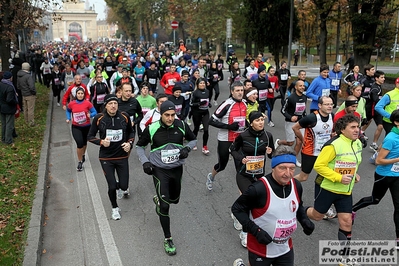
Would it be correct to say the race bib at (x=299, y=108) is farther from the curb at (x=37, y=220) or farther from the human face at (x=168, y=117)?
the curb at (x=37, y=220)

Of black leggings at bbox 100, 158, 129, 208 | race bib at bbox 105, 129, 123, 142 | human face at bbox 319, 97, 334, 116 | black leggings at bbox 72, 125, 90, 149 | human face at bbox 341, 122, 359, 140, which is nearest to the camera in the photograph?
human face at bbox 341, 122, 359, 140

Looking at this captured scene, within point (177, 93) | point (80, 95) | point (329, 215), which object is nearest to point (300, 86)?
point (177, 93)

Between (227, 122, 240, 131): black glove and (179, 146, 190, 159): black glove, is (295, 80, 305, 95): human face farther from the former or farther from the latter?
(179, 146, 190, 159): black glove

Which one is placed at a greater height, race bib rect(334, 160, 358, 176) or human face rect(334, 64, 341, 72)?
human face rect(334, 64, 341, 72)

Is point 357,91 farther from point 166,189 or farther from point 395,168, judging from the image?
point 166,189

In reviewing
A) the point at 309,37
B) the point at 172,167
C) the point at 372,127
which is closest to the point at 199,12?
the point at 309,37

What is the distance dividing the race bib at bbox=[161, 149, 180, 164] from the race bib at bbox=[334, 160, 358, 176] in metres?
1.94

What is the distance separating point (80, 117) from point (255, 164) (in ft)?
14.2

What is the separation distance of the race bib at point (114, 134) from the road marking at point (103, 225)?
1.24m

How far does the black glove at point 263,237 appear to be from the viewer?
3.38m

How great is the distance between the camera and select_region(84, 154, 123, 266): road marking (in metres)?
5.16

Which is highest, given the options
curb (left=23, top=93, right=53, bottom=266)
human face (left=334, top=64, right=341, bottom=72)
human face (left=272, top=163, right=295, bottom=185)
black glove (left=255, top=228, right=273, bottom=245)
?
human face (left=334, top=64, right=341, bottom=72)

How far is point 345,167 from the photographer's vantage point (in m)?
4.59

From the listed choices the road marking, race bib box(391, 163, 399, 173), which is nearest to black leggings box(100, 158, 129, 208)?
the road marking
